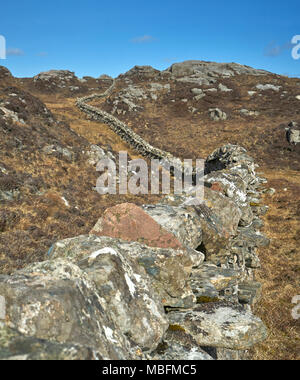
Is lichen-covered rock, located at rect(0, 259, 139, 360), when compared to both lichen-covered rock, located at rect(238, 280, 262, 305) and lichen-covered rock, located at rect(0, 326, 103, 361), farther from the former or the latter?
lichen-covered rock, located at rect(238, 280, 262, 305)

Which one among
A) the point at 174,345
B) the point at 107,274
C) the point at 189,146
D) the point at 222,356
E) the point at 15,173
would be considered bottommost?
the point at 222,356

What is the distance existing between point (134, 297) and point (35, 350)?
5.91 feet

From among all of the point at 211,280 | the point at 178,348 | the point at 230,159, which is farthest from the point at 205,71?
the point at 178,348

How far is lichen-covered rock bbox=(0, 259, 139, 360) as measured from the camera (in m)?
2.63

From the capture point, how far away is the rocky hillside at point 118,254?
2.85m

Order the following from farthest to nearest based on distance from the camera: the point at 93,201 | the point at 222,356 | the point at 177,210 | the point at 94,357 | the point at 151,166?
1. the point at 151,166
2. the point at 93,201
3. the point at 177,210
4. the point at 222,356
5. the point at 94,357

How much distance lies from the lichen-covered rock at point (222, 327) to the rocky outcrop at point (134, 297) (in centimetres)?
2

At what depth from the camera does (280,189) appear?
2144 centimetres

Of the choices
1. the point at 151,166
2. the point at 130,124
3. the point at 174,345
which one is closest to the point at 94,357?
the point at 174,345

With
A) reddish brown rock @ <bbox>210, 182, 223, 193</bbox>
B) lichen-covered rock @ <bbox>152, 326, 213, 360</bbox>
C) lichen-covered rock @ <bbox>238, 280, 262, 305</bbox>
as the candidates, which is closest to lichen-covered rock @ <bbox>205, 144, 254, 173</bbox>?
reddish brown rock @ <bbox>210, 182, 223, 193</bbox>

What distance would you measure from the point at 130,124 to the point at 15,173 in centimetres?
3252

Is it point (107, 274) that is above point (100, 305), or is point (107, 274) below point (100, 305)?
above
